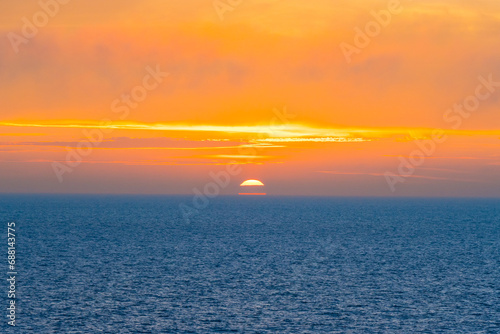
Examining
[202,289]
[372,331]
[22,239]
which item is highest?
[22,239]

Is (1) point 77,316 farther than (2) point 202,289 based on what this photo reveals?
No

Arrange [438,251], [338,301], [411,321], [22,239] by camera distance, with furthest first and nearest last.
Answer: [22,239] → [438,251] → [338,301] → [411,321]

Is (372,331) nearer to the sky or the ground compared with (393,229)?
nearer to the ground

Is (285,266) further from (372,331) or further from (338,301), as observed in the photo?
(372,331)

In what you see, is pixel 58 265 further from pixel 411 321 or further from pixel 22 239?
pixel 411 321

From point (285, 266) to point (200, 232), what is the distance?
74241 millimetres

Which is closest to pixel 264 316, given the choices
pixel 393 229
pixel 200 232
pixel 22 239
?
pixel 22 239

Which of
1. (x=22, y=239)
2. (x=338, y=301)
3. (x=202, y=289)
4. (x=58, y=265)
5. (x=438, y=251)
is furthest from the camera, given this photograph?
(x=22, y=239)

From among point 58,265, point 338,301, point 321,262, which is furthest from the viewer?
point 321,262

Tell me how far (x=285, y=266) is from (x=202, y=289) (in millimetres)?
26337

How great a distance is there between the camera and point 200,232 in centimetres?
17688

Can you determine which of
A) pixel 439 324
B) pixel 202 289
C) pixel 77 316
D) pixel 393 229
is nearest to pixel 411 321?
pixel 439 324

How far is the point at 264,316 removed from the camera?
6838 cm

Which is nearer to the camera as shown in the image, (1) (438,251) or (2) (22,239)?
(1) (438,251)
